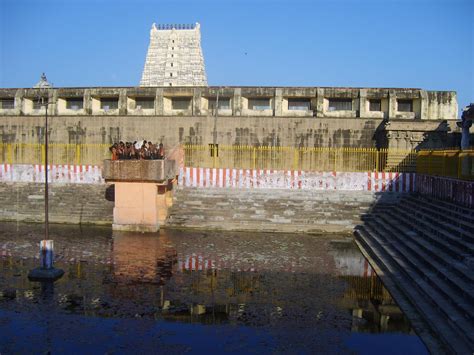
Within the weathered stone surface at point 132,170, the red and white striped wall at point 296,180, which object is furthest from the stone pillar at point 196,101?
the weathered stone surface at point 132,170

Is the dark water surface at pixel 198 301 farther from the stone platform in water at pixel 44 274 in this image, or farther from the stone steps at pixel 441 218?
the stone steps at pixel 441 218

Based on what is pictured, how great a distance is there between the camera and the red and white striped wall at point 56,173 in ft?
66.1

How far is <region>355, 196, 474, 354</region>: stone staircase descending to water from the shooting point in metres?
7.54

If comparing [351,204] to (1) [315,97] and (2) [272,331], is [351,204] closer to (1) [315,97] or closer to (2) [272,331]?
(1) [315,97]

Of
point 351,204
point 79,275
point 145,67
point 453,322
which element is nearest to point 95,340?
point 79,275

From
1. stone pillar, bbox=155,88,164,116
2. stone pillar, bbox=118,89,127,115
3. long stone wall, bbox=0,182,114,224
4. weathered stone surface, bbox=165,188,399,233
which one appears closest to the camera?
weathered stone surface, bbox=165,188,399,233

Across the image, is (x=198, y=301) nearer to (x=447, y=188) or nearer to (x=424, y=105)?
(x=447, y=188)

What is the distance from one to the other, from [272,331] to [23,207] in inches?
574

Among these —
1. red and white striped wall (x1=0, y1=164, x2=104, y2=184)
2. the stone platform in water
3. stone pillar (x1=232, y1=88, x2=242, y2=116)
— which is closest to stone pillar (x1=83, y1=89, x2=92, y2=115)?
red and white striped wall (x1=0, y1=164, x2=104, y2=184)

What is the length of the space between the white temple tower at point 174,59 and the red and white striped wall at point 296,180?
2538 centimetres

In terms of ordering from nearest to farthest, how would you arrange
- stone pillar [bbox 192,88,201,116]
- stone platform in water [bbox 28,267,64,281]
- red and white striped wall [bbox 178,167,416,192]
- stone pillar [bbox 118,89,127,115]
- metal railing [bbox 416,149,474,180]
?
stone platform in water [bbox 28,267,64,281] → metal railing [bbox 416,149,474,180] → red and white striped wall [bbox 178,167,416,192] → stone pillar [bbox 192,88,201,116] → stone pillar [bbox 118,89,127,115]

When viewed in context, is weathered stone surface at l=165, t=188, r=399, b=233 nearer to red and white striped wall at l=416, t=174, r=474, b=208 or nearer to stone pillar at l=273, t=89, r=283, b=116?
red and white striped wall at l=416, t=174, r=474, b=208

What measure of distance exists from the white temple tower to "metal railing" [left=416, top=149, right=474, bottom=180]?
28.0m

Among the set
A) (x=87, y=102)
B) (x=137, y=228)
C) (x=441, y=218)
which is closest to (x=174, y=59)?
(x=87, y=102)
